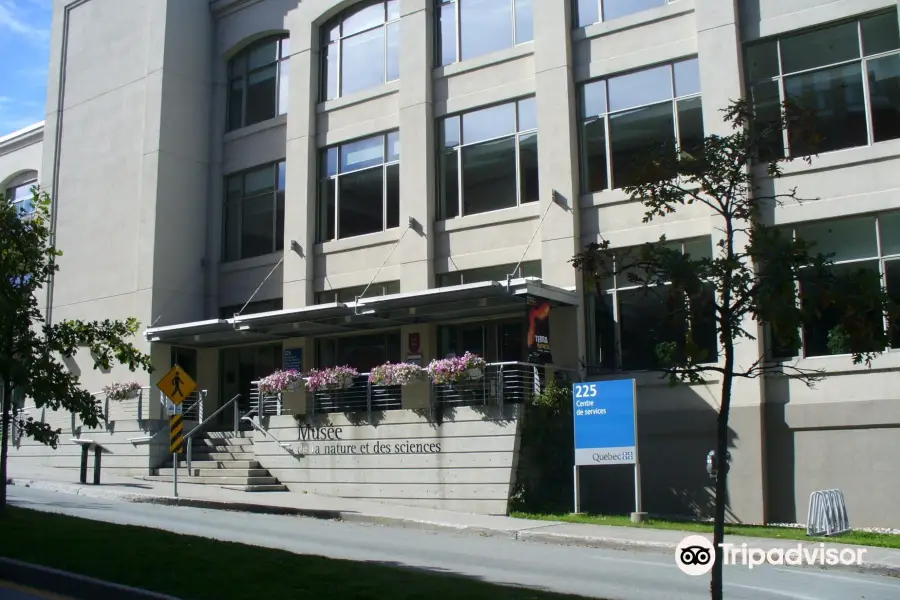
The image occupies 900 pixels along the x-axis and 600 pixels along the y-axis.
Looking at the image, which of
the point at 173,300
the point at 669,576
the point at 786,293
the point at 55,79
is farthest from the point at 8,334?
the point at 55,79

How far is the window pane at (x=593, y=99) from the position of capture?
22.3 m

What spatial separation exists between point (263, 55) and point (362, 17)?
3897 mm

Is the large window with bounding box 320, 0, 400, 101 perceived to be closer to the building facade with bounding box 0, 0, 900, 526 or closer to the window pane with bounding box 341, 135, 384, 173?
the building facade with bounding box 0, 0, 900, 526

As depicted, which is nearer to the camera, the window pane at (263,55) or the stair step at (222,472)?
the stair step at (222,472)

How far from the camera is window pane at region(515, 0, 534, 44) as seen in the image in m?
23.6

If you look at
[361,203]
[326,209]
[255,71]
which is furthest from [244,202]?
Result: [361,203]

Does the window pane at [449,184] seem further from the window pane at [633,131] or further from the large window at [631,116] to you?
the window pane at [633,131]

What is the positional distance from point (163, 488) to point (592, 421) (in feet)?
33.4

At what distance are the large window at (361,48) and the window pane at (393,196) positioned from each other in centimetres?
259

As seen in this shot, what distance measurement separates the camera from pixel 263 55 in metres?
29.3

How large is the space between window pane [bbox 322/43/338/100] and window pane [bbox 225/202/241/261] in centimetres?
443

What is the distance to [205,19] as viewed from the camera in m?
30.0

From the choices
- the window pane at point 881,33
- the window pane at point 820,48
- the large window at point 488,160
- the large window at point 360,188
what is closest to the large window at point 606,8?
the large window at point 488,160

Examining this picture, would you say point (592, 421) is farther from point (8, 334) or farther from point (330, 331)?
point (8, 334)
